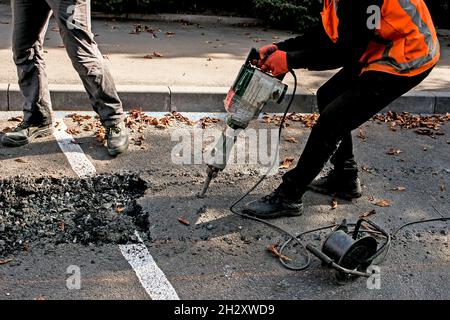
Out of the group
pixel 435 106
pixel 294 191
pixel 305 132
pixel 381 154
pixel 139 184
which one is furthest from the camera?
pixel 435 106

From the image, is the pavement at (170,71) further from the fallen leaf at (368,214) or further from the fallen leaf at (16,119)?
the fallen leaf at (368,214)

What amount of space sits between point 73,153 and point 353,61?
2.42m

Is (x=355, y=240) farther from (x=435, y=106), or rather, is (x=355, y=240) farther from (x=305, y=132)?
(x=435, y=106)

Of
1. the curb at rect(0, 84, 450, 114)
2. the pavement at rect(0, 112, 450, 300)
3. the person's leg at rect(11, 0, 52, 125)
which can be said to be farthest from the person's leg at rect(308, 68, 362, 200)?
the person's leg at rect(11, 0, 52, 125)

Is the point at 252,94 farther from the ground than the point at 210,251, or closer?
farther from the ground

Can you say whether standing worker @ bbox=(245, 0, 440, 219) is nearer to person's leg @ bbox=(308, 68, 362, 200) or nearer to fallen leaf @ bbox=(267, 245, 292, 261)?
person's leg @ bbox=(308, 68, 362, 200)

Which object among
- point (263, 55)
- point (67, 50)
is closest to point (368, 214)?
point (263, 55)

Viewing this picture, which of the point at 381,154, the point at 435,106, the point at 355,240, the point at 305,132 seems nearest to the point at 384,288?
the point at 355,240

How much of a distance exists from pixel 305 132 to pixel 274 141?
1.55ft

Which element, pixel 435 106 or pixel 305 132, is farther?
pixel 435 106

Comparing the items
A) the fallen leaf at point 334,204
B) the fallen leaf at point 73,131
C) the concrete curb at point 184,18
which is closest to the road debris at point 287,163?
the fallen leaf at point 334,204

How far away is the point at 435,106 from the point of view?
671 cm

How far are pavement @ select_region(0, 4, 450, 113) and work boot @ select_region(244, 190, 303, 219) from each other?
2387 mm

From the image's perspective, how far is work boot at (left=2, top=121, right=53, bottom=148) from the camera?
4.81 m
